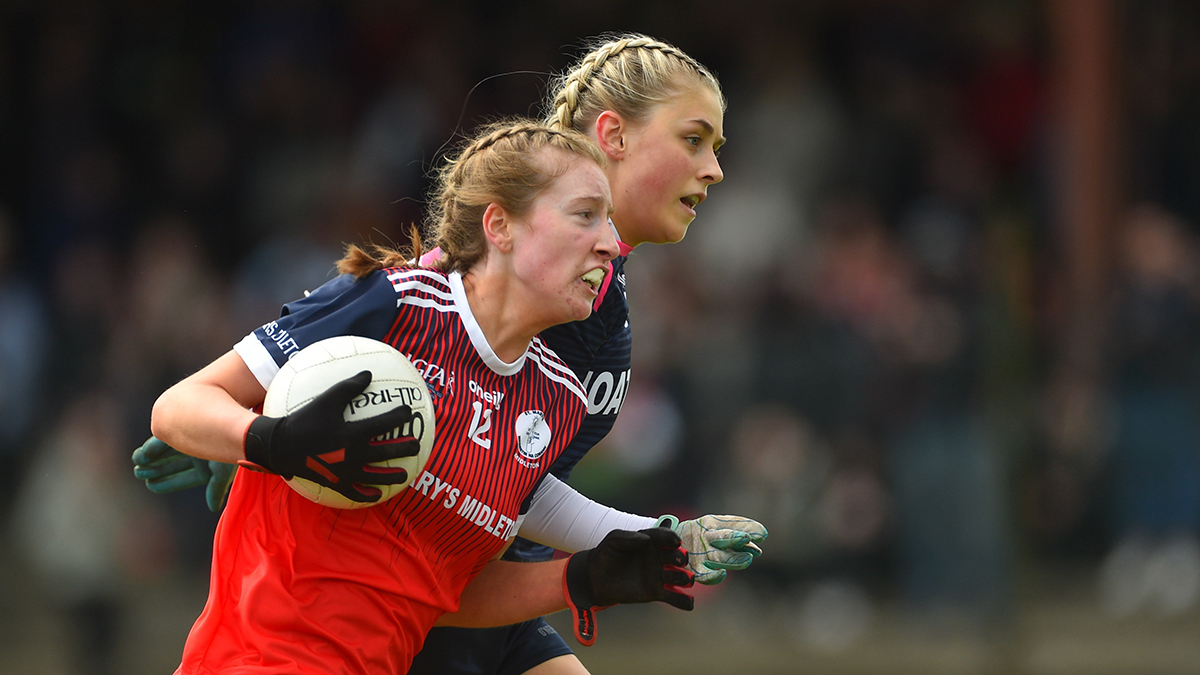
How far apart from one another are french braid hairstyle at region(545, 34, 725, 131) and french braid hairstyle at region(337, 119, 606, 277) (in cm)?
44

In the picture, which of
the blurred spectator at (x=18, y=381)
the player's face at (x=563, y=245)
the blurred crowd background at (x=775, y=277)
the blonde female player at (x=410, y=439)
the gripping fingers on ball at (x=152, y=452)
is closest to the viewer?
the blonde female player at (x=410, y=439)

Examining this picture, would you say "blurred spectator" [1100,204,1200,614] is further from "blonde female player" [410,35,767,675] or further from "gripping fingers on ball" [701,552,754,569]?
"gripping fingers on ball" [701,552,754,569]

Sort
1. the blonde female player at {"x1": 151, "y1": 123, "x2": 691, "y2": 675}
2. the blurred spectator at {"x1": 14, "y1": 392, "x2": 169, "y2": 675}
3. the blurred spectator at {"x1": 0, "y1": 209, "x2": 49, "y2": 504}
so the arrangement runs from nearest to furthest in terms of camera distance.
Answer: the blonde female player at {"x1": 151, "y1": 123, "x2": 691, "y2": 675}, the blurred spectator at {"x1": 14, "y1": 392, "x2": 169, "y2": 675}, the blurred spectator at {"x1": 0, "y1": 209, "x2": 49, "y2": 504}

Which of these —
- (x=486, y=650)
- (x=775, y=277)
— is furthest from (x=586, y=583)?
(x=775, y=277)

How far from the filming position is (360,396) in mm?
2646

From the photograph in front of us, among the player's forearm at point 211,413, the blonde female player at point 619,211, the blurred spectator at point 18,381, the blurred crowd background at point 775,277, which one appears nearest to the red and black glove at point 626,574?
the blonde female player at point 619,211

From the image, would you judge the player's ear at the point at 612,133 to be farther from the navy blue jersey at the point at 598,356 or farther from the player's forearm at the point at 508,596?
the player's forearm at the point at 508,596

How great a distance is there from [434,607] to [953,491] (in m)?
4.96

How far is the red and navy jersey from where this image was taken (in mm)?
2740

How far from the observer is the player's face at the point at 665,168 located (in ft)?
11.4

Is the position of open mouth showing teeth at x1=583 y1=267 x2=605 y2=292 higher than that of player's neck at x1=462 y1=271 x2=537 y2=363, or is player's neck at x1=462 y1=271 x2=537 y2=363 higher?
open mouth showing teeth at x1=583 y1=267 x2=605 y2=292

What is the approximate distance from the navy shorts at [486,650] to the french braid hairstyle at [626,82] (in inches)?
53.7

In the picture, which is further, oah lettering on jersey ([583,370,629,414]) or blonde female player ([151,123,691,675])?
oah lettering on jersey ([583,370,629,414])

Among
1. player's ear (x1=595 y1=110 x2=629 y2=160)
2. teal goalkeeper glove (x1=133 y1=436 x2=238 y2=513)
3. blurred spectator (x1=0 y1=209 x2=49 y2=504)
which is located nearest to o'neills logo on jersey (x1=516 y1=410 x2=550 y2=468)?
player's ear (x1=595 y1=110 x2=629 y2=160)
